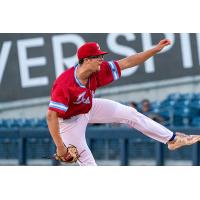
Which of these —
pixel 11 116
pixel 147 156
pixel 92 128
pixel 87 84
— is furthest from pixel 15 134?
pixel 87 84

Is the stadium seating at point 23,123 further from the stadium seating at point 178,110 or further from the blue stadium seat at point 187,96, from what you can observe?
the blue stadium seat at point 187,96

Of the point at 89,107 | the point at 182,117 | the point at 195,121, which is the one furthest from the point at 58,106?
the point at 182,117

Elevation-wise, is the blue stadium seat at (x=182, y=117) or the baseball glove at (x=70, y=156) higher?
the blue stadium seat at (x=182, y=117)

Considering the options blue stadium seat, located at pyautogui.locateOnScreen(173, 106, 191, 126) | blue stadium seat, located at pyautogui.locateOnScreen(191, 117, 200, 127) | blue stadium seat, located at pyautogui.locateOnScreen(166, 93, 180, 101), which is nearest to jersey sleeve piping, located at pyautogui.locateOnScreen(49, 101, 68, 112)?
blue stadium seat, located at pyautogui.locateOnScreen(191, 117, 200, 127)

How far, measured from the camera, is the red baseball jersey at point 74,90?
6879mm

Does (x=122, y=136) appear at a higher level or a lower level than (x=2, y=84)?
lower

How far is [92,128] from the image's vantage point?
1295 cm

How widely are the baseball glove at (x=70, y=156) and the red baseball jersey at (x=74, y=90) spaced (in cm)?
31

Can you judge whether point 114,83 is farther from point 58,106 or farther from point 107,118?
point 58,106

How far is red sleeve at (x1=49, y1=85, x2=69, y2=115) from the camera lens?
270 inches

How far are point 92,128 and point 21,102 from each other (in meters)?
4.83

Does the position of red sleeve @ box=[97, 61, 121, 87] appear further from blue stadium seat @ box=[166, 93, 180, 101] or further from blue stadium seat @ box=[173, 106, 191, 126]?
blue stadium seat @ box=[166, 93, 180, 101]

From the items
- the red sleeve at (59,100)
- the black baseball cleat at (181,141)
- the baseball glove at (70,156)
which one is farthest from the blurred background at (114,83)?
the red sleeve at (59,100)

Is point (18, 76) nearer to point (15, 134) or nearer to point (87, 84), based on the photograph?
point (15, 134)
